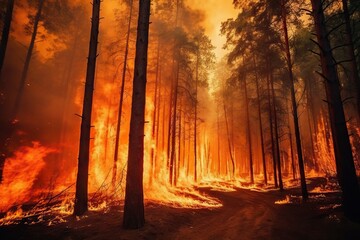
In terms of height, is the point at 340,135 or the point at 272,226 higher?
the point at 340,135

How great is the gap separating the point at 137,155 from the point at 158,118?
1257 cm

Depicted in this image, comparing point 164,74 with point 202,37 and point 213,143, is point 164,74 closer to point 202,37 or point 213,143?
point 202,37

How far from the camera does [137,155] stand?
6.38 meters

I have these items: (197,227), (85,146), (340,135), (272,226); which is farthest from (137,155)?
(340,135)

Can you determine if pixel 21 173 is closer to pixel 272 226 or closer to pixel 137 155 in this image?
pixel 137 155

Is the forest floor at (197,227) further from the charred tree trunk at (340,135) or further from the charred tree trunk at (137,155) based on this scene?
the charred tree trunk at (340,135)

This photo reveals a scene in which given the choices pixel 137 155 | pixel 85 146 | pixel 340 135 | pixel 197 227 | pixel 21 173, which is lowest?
pixel 197 227

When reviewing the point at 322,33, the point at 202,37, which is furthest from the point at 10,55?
the point at 322,33

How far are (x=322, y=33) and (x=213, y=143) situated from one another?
4088 cm

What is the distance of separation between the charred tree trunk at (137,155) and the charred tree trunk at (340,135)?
20.2 feet

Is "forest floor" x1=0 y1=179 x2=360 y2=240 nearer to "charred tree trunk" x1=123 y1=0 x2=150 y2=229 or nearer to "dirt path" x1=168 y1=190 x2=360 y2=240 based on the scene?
"dirt path" x1=168 y1=190 x2=360 y2=240

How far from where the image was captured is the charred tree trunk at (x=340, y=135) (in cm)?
639

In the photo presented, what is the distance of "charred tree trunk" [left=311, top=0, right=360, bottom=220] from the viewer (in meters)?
6.39

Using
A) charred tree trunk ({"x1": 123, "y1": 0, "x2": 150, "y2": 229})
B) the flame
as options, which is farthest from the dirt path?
the flame
